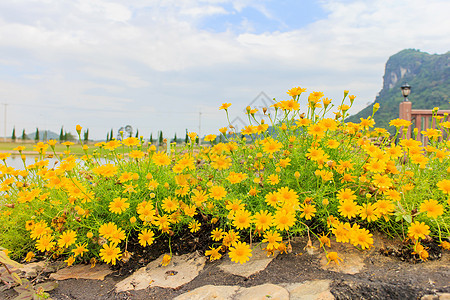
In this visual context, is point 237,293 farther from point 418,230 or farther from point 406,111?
point 406,111

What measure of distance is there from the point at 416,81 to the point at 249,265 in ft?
306

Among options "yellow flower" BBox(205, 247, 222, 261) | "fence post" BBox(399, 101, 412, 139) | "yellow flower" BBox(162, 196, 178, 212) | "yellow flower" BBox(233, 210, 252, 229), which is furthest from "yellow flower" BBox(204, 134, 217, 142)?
"fence post" BBox(399, 101, 412, 139)

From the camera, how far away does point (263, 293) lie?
5.09ft

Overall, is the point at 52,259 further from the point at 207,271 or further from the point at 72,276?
the point at 207,271

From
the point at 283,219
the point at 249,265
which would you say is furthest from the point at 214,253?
the point at 283,219

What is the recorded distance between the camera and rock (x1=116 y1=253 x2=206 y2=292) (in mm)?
1960

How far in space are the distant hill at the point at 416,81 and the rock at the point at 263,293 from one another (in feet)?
90.5

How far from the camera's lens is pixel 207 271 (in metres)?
1.99

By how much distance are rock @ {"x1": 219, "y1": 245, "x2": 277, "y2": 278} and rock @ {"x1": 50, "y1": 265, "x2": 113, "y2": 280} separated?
0.92 metres

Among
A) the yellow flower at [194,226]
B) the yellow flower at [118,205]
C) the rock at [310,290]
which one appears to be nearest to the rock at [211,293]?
the rock at [310,290]

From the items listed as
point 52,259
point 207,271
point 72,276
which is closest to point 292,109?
point 207,271

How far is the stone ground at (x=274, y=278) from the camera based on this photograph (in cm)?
152

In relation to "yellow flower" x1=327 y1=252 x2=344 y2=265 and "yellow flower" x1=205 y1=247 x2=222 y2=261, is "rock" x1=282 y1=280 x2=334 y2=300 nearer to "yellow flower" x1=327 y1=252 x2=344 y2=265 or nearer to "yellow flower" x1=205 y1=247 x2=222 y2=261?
"yellow flower" x1=327 y1=252 x2=344 y2=265

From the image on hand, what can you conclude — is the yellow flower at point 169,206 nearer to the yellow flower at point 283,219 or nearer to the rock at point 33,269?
the yellow flower at point 283,219
